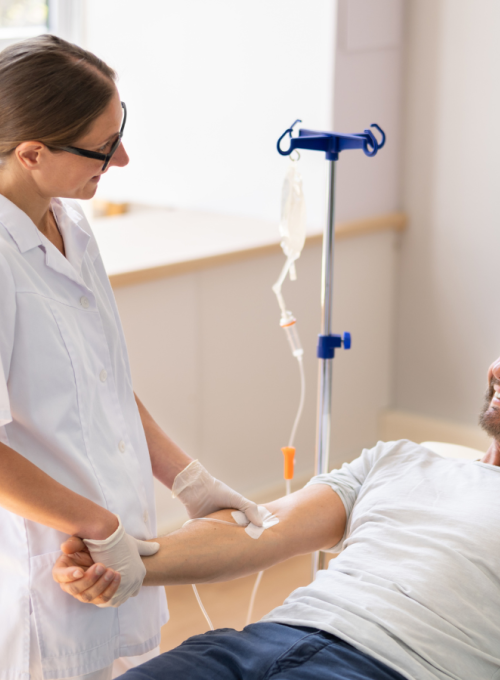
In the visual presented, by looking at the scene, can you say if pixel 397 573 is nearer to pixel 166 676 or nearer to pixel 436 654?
pixel 436 654

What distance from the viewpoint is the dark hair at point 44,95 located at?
1082mm

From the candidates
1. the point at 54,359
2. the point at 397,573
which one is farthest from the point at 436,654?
the point at 54,359

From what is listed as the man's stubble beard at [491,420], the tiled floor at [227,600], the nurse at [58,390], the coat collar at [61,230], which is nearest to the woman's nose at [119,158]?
the nurse at [58,390]

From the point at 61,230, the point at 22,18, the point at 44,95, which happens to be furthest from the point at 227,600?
the point at 22,18

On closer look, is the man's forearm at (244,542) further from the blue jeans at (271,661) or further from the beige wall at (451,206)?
the beige wall at (451,206)

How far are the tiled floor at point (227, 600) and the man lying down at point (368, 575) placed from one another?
726 mm

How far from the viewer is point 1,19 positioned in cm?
292

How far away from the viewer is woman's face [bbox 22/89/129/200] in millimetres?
1125

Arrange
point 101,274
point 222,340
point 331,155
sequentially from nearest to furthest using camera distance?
point 101,274
point 331,155
point 222,340

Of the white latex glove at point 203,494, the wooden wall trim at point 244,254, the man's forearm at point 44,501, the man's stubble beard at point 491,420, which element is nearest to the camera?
the man's forearm at point 44,501

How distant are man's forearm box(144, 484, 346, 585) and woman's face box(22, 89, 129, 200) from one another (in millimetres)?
598

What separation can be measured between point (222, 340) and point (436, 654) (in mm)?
1327

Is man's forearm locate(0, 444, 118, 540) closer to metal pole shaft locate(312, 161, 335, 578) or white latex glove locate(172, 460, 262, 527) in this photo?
white latex glove locate(172, 460, 262, 527)

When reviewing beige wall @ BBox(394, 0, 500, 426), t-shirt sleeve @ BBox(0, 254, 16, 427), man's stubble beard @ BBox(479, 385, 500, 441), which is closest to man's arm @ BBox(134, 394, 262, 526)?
t-shirt sleeve @ BBox(0, 254, 16, 427)
